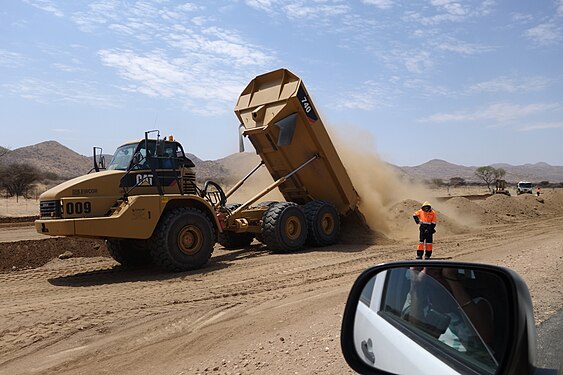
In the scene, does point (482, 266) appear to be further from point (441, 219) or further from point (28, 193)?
point (28, 193)

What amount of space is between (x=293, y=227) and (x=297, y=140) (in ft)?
7.33

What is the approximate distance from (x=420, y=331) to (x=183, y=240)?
7.88 metres

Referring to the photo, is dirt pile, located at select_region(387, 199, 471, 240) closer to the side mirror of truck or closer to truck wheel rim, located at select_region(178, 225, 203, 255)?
truck wheel rim, located at select_region(178, 225, 203, 255)

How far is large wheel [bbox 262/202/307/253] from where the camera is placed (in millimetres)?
11953

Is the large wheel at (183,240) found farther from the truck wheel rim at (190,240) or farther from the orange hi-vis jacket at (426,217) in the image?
the orange hi-vis jacket at (426,217)

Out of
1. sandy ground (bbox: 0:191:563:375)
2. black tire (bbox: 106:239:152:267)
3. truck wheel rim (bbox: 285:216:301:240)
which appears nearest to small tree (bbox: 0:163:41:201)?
→ sandy ground (bbox: 0:191:563:375)

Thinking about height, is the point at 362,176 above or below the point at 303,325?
above

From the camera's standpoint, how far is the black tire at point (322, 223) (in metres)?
12.8

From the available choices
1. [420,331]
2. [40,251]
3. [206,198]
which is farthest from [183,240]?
[420,331]

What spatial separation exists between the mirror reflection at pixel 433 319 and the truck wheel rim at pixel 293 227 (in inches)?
377

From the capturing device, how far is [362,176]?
16156 mm

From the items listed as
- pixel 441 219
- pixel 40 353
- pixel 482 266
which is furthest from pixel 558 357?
pixel 441 219

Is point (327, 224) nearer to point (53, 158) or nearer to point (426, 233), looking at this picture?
point (426, 233)

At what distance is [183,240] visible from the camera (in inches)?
383
